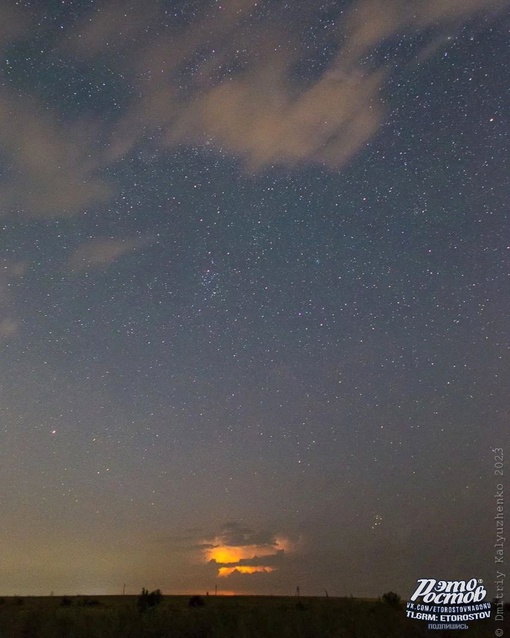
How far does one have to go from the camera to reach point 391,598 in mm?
34312

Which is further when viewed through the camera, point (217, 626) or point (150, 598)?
point (150, 598)

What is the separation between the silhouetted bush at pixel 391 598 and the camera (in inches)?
1319

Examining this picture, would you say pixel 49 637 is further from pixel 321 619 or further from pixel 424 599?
pixel 424 599

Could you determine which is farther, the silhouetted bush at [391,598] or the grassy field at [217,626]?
the silhouetted bush at [391,598]

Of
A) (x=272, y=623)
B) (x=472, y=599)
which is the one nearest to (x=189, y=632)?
(x=272, y=623)

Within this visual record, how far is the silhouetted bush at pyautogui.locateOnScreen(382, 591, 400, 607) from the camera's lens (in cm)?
3351

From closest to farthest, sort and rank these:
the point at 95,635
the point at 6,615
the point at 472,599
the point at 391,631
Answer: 1. the point at 95,635
2. the point at 391,631
3. the point at 6,615
4. the point at 472,599

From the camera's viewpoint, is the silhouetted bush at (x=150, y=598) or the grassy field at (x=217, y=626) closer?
the grassy field at (x=217, y=626)

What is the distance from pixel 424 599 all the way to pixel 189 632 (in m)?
10.1

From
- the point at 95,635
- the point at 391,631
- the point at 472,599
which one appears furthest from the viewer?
the point at 472,599

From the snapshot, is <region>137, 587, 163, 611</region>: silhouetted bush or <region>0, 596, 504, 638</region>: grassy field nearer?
<region>0, 596, 504, 638</region>: grassy field

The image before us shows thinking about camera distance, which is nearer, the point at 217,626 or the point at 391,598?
the point at 217,626

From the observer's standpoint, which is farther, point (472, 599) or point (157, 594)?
point (157, 594)

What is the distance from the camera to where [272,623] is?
22094 mm
